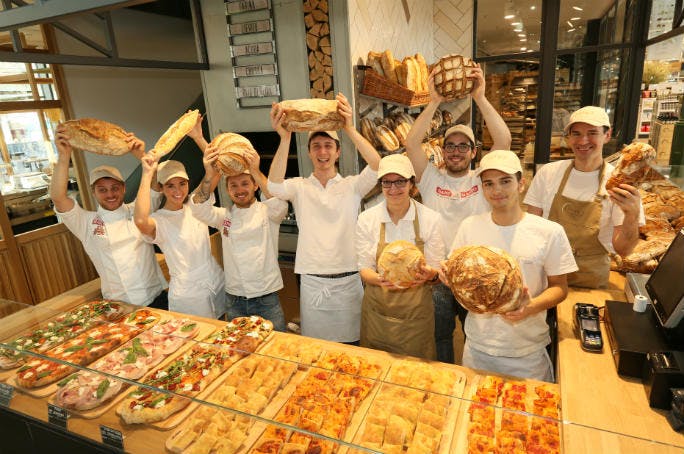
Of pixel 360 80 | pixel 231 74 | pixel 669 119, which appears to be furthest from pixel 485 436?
pixel 669 119

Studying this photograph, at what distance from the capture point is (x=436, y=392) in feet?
4.84

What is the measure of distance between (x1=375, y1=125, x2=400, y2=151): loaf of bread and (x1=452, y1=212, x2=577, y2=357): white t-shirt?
1846mm

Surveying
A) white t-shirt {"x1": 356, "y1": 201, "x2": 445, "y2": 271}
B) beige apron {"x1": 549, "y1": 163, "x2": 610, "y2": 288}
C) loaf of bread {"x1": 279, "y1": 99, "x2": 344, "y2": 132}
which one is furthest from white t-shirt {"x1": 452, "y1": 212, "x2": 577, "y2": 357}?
loaf of bread {"x1": 279, "y1": 99, "x2": 344, "y2": 132}

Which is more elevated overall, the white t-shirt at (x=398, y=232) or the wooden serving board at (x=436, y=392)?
the white t-shirt at (x=398, y=232)

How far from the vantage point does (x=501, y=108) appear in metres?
6.02

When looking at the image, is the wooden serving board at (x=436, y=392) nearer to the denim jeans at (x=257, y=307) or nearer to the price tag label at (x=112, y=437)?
the price tag label at (x=112, y=437)

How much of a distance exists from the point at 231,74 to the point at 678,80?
4.49 m

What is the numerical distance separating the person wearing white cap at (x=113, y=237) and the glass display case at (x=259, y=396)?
424 mm

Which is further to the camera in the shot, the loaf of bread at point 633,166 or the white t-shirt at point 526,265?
the loaf of bread at point 633,166

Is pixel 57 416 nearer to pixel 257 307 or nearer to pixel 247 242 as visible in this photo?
pixel 257 307

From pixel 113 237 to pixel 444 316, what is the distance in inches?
83.3

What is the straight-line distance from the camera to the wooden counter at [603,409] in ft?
3.76

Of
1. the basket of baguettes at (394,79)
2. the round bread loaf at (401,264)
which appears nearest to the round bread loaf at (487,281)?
the round bread loaf at (401,264)

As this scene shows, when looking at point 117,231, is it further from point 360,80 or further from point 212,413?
point 360,80
